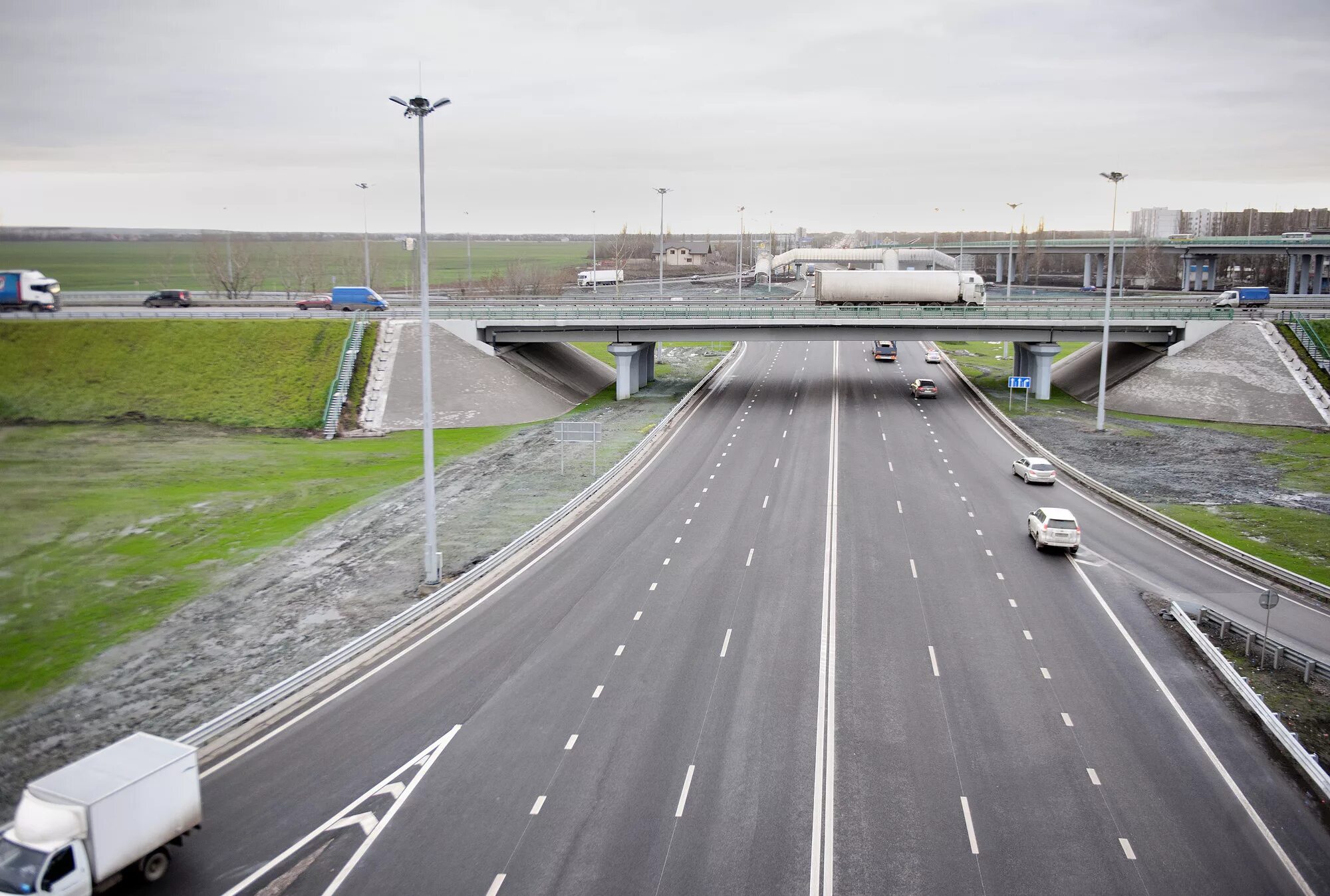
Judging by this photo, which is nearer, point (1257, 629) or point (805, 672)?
point (805, 672)

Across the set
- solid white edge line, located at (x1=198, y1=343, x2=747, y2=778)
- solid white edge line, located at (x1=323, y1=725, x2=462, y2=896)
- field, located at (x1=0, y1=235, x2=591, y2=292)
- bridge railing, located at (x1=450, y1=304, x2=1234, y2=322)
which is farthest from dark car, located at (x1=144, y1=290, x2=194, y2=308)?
solid white edge line, located at (x1=323, y1=725, x2=462, y2=896)

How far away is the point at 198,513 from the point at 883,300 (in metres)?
51.3

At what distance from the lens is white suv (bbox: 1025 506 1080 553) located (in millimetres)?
33094

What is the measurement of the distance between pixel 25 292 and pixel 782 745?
68785 mm

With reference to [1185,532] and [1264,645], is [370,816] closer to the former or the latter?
[1264,645]

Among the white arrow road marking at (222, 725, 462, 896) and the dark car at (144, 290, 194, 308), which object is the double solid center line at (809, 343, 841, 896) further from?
the dark car at (144, 290, 194, 308)

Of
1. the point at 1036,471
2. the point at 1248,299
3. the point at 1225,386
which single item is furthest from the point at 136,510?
the point at 1248,299

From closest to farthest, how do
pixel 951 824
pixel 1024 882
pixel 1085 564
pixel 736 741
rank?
1. pixel 1024 882
2. pixel 951 824
3. pixel 736 741
4. pixel 1085 564

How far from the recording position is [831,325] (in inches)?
2584

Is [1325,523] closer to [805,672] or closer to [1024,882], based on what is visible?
[805,672]

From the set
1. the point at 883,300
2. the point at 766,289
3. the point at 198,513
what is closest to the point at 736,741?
the point at 198,513

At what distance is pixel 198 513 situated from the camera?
3906 cm

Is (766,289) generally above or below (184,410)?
above

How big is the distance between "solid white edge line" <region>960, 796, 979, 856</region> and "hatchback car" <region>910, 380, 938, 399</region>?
162 feet
